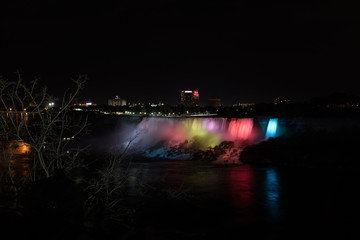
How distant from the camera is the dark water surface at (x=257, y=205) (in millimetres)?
12320

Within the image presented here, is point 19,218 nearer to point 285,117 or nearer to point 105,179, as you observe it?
point 105,179

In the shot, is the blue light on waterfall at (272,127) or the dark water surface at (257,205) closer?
the dark water surface at (257,205)

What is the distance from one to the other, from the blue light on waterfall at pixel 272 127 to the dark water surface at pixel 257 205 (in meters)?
8.19

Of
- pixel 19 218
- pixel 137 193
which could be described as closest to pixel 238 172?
pixel 137 193

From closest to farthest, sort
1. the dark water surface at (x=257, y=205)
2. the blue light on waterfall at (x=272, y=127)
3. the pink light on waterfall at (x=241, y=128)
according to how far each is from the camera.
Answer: the dark water surface at (x=257, y=205)
the blue light on waterfall at (x=272, y=127)
the pink light on waterfall at (x=241, y=128)

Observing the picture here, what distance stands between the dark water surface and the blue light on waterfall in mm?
8193

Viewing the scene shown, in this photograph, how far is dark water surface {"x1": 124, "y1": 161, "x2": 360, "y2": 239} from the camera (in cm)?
1232

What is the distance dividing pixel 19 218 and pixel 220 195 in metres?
10.6

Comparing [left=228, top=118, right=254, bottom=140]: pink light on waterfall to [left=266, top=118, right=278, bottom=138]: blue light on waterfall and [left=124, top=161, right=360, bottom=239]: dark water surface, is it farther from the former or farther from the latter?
[left=124, top=161, right=360, bottom=239]: dark water surface

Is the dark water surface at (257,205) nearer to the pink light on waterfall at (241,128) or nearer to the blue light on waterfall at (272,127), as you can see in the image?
the blue light on waterfall at (272,127)

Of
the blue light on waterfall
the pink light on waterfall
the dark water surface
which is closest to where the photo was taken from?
the dark water surface

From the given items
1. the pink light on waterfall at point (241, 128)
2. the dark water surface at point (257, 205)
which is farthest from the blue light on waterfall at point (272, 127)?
the dark water surface at point (257, 205)

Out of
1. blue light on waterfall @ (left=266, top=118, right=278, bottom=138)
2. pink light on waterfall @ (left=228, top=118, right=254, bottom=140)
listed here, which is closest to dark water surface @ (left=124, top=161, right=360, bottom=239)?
blue light on waterfall @ (left=266, top=118, right=278, bottom=138)

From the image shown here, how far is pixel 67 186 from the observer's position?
12.2 m
